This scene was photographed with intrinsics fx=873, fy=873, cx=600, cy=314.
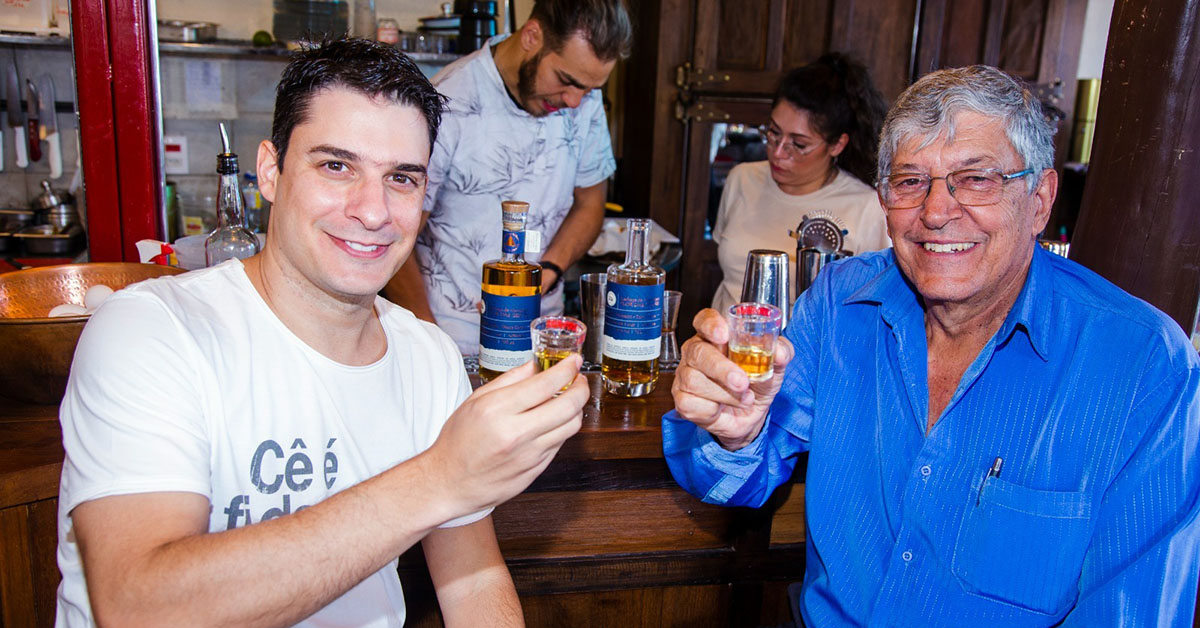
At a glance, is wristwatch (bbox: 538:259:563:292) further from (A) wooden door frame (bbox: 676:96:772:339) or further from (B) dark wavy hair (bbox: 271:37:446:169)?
(A) wooden door frame (bbox: 676:96:772:339)

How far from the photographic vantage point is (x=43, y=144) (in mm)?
4145

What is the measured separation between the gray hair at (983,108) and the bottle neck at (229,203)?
153 cm

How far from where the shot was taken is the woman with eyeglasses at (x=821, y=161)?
3.05m

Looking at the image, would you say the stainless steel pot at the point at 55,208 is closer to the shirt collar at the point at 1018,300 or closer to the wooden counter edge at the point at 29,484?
the wooden counter edge at the point at 29,484

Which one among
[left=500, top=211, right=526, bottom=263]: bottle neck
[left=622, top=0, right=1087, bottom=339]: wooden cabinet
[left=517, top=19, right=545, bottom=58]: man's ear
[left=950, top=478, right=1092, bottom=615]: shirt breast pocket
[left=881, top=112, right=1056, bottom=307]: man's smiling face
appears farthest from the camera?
[left=622, top=0, right=1087, bottom=339]: wooden cabinet

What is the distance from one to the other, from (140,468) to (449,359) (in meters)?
0.60

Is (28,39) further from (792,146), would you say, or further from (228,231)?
(792,146)

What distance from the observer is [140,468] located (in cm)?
113

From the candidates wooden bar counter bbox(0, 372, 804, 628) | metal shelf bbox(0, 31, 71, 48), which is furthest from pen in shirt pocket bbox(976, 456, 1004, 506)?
metal shelf bbox(0, 31, 71, 48)

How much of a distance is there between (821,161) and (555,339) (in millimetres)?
2094

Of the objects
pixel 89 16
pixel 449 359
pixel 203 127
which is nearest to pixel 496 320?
pixel 449 359

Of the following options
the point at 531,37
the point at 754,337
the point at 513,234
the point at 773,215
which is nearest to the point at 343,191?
the point at 513,234

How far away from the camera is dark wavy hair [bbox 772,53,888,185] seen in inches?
119

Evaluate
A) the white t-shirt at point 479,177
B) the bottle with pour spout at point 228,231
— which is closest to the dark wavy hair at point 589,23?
the white t-shirt at point 479,177
